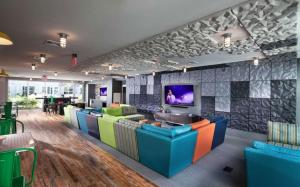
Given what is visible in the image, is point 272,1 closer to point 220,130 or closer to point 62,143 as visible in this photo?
point 220,130

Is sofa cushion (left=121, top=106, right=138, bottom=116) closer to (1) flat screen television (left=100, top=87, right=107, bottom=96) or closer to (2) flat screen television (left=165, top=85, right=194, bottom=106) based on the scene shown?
(2) flat screen television (left=165, top=85, right=194, bottom=106)

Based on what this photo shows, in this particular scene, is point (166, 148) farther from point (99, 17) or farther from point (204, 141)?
point (99, 17)

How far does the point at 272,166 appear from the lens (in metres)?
1.94

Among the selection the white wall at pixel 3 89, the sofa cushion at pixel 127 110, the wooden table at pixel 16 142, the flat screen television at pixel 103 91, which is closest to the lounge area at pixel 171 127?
the wooden table at pixel 16 142

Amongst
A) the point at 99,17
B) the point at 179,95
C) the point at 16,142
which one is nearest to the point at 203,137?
the point at 99,17

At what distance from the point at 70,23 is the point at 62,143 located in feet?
10.7

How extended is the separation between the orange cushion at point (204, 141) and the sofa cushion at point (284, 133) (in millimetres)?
1175

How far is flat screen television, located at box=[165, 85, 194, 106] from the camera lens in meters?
7.15

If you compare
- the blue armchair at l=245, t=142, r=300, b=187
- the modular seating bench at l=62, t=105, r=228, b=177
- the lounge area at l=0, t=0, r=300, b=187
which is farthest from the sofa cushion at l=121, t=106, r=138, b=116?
the blue armchair at l=245, t=142, r=300, b=187

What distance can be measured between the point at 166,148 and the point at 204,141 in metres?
1.29

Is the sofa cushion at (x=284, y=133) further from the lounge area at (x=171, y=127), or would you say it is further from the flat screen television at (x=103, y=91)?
the flat screen television at (x=103, y=91)

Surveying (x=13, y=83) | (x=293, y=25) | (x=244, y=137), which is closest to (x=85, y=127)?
(x=244, y=137)

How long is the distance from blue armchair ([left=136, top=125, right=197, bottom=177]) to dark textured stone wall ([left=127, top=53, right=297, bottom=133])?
3.60 metres

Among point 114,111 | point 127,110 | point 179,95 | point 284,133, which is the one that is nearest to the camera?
point 284,133
